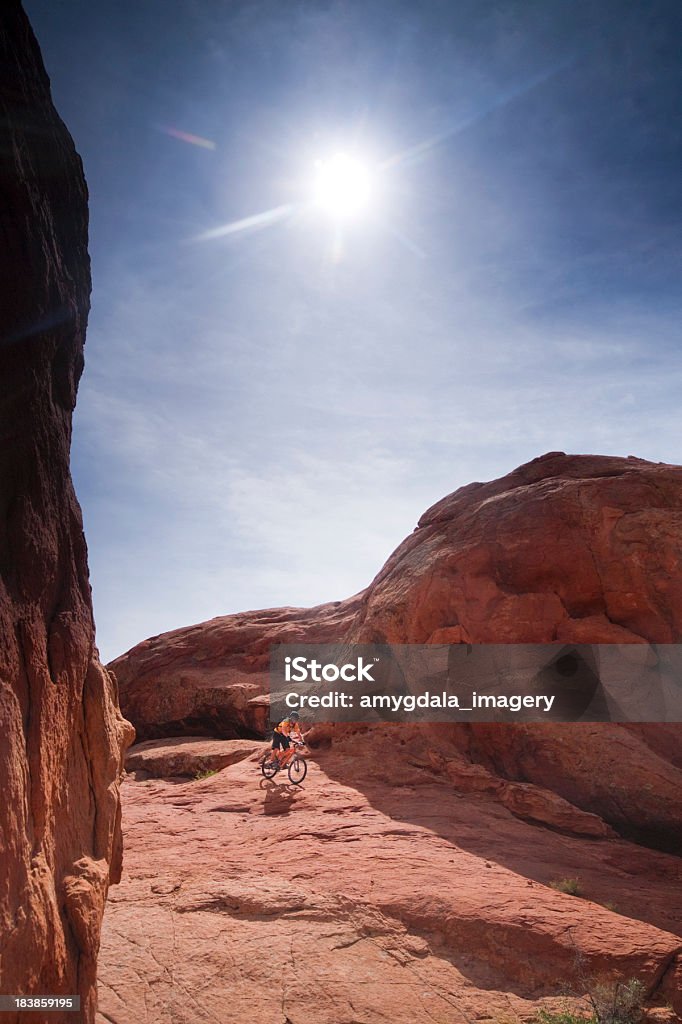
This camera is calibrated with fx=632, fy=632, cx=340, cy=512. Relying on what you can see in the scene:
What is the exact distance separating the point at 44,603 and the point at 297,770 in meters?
12.2

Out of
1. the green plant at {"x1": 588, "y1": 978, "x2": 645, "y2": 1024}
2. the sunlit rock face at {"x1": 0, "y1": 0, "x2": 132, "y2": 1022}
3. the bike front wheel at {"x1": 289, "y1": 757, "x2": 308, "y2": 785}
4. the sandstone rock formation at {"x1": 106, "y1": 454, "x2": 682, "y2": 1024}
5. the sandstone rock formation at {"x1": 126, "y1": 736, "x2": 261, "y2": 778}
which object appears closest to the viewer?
the sunlit rock face at {"x1": 0, "y1": 0, "x2": 132, "y2": 1022}

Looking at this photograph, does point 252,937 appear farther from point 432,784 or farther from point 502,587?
point 502,587

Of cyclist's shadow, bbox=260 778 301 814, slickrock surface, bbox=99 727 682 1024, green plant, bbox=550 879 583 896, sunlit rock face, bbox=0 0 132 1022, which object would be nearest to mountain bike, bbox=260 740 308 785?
cyclist's shadow, bbox=260 778 301 814

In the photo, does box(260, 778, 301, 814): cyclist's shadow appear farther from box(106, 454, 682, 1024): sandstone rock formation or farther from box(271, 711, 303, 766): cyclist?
box(271, 711, 303, 766): cyclist

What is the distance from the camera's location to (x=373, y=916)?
8.92 metres

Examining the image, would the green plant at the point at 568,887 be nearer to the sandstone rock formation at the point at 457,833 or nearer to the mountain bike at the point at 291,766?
the sandstone rock formation at the point at 457,833

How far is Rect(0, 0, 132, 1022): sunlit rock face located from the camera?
3945 millimetres

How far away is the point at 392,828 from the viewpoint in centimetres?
1234

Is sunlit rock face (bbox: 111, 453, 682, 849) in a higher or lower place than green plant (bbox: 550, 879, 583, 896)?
higher

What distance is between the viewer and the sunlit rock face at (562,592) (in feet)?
45.1

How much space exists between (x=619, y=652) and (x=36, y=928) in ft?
47.7

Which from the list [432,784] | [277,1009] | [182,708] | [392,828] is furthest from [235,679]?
[277,1009]

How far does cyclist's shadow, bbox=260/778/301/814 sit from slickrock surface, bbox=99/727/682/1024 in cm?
25

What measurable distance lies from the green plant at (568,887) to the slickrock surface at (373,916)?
0.65ft
